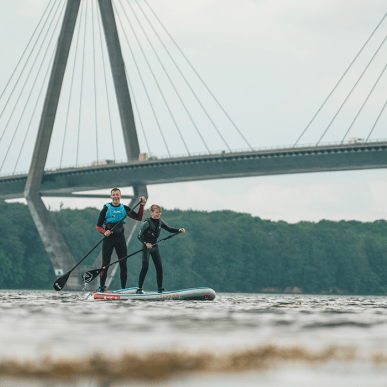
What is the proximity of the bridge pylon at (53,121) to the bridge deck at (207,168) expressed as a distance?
4.85 ft

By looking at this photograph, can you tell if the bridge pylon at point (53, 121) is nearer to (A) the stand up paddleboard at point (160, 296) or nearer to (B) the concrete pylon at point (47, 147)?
(B) the concrete pylon at point (47, 147)

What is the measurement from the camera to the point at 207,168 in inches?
1661

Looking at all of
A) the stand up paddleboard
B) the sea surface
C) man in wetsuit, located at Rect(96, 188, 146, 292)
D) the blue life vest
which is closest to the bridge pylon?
man in wetsuit, located at Rect(96, 188, 146, 292)

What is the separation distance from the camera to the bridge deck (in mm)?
37594

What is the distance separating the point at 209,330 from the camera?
17.7 ft

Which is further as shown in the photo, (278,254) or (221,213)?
(221,213)

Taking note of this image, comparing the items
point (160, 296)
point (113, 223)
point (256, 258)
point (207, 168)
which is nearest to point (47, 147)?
point (207, 168)

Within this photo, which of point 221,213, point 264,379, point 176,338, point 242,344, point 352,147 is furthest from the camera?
point 221,213

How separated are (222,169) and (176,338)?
37.1m

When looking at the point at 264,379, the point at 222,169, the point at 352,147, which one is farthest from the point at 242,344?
the point at 222,169

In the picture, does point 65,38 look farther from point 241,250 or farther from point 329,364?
point 241,250

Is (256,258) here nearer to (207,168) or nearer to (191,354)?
(207,168)

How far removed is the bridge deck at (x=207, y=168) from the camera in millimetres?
37594

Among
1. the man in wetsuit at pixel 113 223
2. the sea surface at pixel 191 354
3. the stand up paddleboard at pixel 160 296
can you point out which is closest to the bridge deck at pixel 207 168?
the man in wetsuit at pixel 113 223
